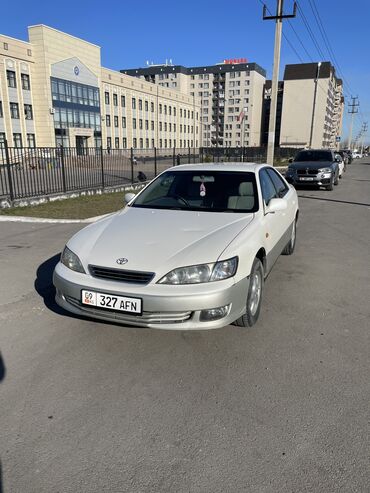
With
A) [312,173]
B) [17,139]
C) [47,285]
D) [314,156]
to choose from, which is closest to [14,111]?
[17,139]

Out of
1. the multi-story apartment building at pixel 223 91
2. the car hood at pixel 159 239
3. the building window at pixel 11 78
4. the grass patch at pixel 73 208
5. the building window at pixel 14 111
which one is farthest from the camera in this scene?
the multi-story apartment building at pixel 223 91

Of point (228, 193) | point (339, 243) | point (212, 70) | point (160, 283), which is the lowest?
point (339, 243)

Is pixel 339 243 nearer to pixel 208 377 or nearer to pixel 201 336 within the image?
pixel 201 336

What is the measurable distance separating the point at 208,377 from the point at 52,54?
177 feet

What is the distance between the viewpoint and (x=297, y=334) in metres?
3.60

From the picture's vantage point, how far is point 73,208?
11164 mm

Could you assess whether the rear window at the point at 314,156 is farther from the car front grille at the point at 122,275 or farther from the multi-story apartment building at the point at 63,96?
the multi-story apartment building at the point at 63,96

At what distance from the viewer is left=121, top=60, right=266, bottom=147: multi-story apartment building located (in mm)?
105688

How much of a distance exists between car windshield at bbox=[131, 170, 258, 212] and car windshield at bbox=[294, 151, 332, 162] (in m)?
13.8

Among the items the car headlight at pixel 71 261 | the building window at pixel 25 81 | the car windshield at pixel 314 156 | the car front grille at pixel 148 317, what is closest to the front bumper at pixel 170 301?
the car front grille at pixel 148 317

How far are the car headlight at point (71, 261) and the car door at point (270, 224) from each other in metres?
1.87

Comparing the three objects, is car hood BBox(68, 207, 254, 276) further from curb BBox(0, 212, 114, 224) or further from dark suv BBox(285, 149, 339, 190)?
dark suv BBox(285, 149, 339, 190)

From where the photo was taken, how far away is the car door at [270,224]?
4.12 meters

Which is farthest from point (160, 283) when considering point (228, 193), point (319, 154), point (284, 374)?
point (319, 154)
